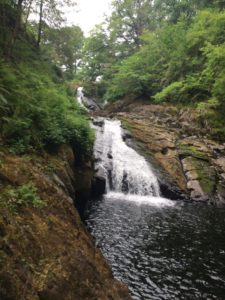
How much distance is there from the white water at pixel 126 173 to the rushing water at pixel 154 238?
0.21ft

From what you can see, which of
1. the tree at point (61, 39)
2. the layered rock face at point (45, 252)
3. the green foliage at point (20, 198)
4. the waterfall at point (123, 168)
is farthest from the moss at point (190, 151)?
the green foliage at point (20, 198)

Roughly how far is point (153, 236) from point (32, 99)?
7.57 meters

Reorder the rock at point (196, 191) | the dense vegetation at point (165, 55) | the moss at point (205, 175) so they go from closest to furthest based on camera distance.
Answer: the rock at point (196, 191)
the moss at point (205, 175)
the dense vegetation at point (165, 55)

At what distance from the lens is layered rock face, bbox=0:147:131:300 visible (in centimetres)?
471

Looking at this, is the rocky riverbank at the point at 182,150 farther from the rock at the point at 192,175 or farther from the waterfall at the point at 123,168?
the waterfall at the point at 123,168

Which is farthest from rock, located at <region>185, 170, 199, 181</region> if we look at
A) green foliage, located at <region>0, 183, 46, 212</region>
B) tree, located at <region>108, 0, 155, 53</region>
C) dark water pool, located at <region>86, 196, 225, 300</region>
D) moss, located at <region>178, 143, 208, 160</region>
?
tree, located at <region>108, 0, 155, 53</region>

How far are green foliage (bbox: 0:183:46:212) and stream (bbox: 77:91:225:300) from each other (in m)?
3.77

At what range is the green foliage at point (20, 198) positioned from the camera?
6134 mm

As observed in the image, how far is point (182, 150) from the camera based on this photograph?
24234mm

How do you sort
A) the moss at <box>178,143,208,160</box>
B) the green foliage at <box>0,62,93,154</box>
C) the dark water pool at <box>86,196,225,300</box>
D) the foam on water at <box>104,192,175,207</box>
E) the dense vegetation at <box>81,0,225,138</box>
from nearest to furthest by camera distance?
the dark water pool at <box>86,196,225,300</box> < the green foliage at <box>0,62,93,154</box> < the foam on water at <box>104,192,175,207</box> < the moss at <box>178,143,208,160</box> < the dense vegetation at <box>81,0,225,138</box>

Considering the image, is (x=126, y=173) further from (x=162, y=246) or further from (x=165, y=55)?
(x=165, y=55)

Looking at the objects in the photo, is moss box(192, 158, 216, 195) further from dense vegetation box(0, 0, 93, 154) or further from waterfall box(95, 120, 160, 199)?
dense vegetation box(0, 0, 93, 154)

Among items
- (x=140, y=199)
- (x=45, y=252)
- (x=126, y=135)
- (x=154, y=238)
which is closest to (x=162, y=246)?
(x=154, y=238)

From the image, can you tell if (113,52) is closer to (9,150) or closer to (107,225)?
(107,225)
